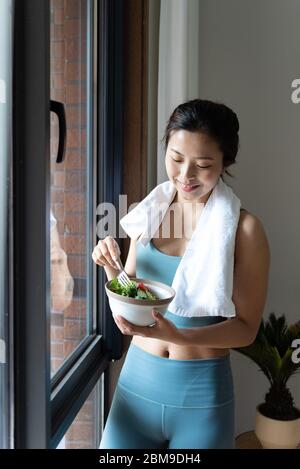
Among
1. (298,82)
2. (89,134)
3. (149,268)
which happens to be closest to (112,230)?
(89,134)

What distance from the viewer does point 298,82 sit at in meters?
2.01

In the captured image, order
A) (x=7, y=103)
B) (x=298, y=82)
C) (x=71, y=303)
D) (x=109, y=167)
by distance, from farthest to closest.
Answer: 1. (x=298, y=82)
2. (x=109, y=167)
3. (x=71, y=303)
4. (x=7, y=103)

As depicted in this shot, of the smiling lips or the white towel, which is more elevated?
the smiling lips

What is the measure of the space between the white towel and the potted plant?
626 mm

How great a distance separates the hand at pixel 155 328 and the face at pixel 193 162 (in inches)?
12.9

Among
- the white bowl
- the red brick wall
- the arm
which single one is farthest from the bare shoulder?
the red brick wall

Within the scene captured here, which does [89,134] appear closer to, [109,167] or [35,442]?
[109,167]

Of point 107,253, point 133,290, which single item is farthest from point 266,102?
point 133,290

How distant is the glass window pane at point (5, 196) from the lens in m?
0.97

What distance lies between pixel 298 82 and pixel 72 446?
170 centimetres

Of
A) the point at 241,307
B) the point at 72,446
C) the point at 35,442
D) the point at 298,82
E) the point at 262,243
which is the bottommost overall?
the point at 72,446

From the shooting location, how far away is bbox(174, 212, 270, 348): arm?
1160mm

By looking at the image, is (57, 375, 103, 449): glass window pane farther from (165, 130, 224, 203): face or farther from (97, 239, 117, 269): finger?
(165, 130, 224, 203): face

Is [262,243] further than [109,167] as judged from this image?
No
